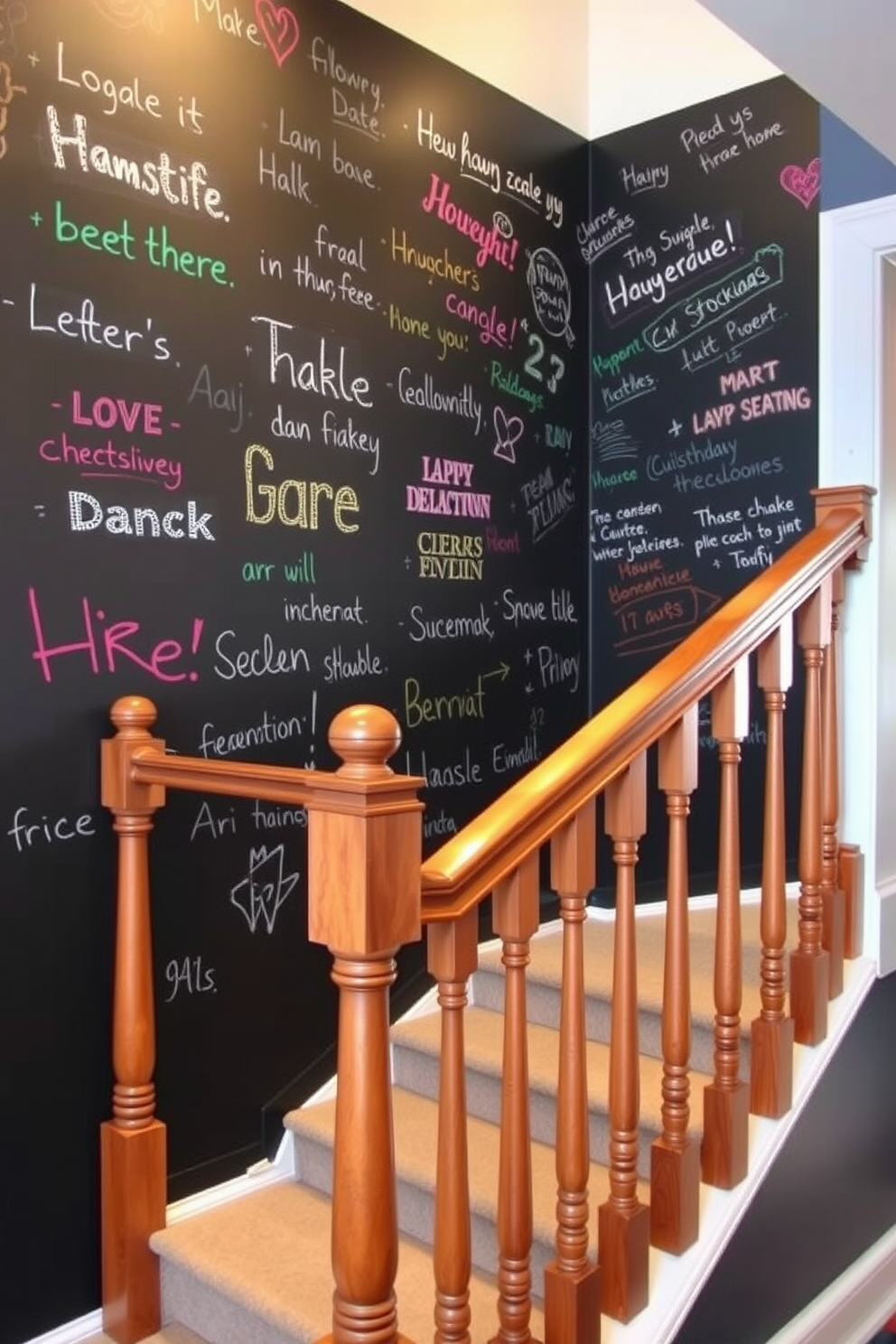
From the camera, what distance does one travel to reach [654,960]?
285 centimetres

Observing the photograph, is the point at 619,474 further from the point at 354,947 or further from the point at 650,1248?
the point at 354,947

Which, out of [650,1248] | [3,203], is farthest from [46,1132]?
[3,203]

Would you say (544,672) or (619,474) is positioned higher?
(619,474)

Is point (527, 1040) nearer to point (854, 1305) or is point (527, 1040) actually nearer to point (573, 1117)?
point (573, 1117)

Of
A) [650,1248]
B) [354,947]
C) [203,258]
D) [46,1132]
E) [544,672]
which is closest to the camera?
[354,947]

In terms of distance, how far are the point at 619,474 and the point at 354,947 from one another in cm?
244

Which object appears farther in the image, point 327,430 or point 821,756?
point 327,430

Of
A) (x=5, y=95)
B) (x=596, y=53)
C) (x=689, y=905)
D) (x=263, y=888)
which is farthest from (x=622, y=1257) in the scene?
(x=596, y=53)

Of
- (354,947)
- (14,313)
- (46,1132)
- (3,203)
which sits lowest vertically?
(46,1132)

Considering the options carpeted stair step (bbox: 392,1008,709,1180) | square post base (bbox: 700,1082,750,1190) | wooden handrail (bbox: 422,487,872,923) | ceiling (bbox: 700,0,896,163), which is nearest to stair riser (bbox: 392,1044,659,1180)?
carpeted stair step (bbox: 392,1008,709,1180)

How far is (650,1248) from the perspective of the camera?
1.98 meters

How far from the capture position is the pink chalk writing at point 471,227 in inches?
117

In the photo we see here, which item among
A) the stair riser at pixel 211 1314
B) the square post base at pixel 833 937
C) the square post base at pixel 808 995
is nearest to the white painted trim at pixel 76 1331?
the stair riser at pixel 211 1314

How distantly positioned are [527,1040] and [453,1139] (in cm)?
45
